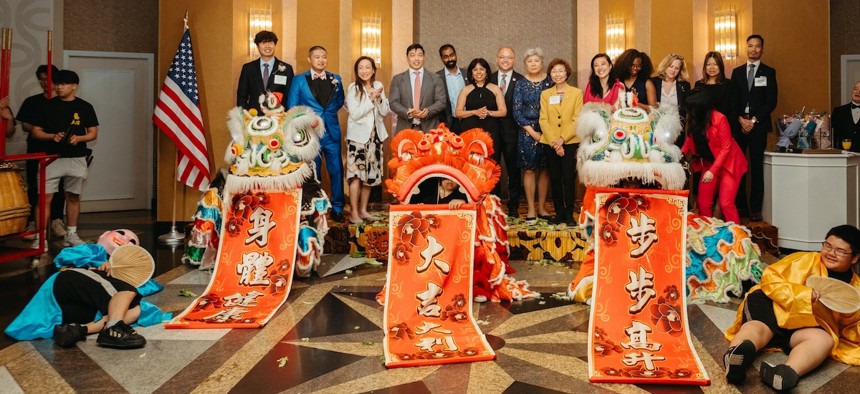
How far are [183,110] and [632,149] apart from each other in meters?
4.79

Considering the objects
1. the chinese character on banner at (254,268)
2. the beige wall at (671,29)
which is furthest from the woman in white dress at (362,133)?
the beige wall at (671,29)

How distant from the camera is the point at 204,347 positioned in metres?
3.99

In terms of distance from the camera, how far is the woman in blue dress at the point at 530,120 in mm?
6871

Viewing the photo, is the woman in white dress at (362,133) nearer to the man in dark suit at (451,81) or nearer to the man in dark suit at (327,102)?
→ the man in dark suit at (327,102)

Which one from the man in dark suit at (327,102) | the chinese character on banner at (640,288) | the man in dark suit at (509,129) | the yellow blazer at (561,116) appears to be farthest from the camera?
the man in dark suit at (509,129)

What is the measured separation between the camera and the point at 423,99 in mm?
7164

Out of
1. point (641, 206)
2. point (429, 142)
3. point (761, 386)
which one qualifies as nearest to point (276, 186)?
point (429, 142)

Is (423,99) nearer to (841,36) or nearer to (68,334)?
(68,334)

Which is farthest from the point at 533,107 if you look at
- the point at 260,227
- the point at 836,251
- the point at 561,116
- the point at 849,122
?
the point at 836,251

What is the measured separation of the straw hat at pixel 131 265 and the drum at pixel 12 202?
6.37 ft

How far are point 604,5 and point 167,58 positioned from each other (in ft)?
16.5

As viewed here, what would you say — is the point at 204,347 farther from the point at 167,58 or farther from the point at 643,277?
the point at 167,58

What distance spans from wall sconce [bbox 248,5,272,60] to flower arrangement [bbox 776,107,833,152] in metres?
5.41

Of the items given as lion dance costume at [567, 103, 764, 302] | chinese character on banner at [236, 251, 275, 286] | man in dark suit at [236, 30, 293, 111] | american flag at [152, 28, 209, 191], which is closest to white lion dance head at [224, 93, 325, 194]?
chinese character on banner at [236, 251, 275, 286]
